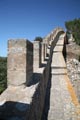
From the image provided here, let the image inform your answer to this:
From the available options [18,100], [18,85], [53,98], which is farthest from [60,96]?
[18,100]

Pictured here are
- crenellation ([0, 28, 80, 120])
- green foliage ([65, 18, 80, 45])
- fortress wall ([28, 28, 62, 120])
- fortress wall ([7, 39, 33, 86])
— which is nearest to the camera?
crenellation ([0, 28, 80, 120])

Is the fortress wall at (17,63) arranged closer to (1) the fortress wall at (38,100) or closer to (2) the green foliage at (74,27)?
(1) the fortress wall at (38,100)

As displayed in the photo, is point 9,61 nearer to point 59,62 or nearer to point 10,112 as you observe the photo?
point 10,112

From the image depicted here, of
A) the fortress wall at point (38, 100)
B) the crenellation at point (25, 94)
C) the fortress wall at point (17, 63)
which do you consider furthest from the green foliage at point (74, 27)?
the fortress wall at point (17, 63)

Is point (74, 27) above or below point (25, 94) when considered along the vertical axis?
above

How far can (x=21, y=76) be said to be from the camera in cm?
425

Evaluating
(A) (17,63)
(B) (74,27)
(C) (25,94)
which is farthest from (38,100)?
(B) (74,27)

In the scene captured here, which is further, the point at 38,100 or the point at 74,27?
the point at 74,27

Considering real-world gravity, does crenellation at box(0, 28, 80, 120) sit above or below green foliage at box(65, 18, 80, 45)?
below

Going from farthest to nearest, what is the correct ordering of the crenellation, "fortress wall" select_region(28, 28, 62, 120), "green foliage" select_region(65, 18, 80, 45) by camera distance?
"green foliage" select_region(65, 18, 80, 45), "fortress wall" select_region(28, 28, 62, 120), the crenellation

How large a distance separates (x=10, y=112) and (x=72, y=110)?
4.00 metres

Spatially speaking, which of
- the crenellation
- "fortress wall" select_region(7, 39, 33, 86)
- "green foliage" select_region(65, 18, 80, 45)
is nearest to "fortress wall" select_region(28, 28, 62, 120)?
the crenellation

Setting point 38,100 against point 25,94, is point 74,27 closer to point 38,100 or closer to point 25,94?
point 38,100

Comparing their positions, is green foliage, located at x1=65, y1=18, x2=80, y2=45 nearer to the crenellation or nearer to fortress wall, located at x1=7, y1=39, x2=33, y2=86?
the crenellation
